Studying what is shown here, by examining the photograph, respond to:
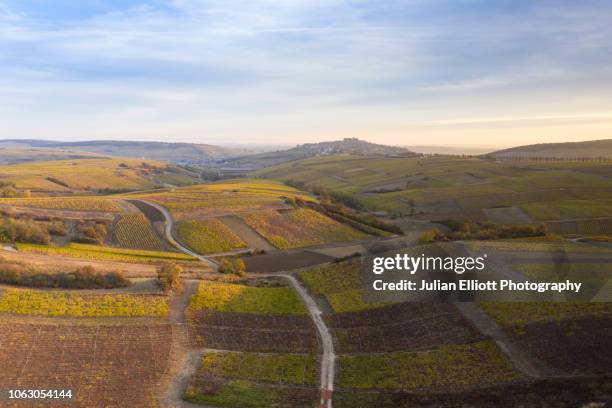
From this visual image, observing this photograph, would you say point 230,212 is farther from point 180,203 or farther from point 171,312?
point 171,312

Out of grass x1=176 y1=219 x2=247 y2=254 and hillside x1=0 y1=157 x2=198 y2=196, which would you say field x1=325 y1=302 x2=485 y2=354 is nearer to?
grass x1=176 y1=219 x2=247 y2=254

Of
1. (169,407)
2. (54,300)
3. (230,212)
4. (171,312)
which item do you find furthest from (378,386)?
(230,212)

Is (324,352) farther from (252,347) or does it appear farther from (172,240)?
(172,240)

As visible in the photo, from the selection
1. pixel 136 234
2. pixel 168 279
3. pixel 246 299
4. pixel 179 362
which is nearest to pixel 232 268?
pixel 246 299

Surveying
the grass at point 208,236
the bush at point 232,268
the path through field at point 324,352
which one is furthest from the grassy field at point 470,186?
the path through field at point 324,352

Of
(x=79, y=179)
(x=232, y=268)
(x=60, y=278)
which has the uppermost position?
(x=79, y=179)

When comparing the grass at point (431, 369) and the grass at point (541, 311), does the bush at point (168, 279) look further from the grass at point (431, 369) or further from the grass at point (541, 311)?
the grass at point (541, 311)
